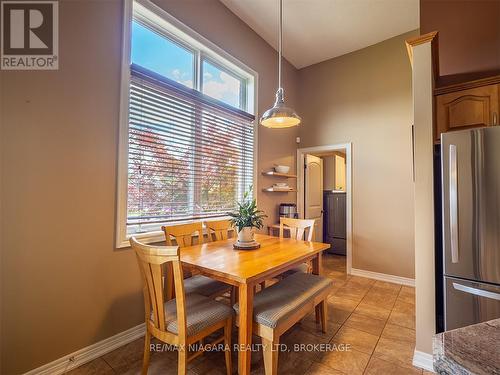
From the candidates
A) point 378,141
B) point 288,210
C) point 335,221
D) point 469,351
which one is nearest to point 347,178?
point 378,141

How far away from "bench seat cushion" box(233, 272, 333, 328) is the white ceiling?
3.28 meters

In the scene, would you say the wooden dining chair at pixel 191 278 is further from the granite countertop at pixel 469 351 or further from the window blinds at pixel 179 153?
the granite countertop at pixel 469 351

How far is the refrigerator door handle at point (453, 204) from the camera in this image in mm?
1591

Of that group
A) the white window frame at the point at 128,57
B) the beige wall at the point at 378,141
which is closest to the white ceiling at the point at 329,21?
the beige wall at the point at 378,141

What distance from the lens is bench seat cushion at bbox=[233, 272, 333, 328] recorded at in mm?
1550

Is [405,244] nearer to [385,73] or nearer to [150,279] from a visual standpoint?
[385,73]

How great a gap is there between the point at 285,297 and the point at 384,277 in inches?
101

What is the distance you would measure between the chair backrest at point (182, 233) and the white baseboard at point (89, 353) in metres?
0.81

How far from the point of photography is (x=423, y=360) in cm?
176

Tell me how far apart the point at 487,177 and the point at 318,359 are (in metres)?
1.74

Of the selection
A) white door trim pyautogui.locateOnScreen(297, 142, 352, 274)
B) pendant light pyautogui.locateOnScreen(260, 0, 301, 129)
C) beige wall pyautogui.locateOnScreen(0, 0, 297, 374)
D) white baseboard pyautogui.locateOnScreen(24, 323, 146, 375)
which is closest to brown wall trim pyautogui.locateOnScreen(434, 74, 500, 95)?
pendant light pyautogui.locateOnScreen(260, 0, 301, 129)

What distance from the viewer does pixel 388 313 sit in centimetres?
258

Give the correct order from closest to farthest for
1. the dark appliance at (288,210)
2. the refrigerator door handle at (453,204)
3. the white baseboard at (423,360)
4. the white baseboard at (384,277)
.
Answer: the refrigerator door handle at (453,204) < the white baseboard at (423,360) < the white baseboard at (384,277) < the dark appliance at (288,210)

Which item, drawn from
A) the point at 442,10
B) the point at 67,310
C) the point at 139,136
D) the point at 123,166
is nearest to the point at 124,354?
the point at 67,310
